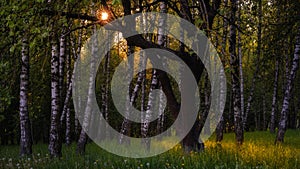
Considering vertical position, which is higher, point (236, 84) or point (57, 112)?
point (236, 84)

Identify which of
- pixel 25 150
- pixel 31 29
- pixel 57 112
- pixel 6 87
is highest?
pixel 31 29

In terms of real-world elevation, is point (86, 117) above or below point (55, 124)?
above

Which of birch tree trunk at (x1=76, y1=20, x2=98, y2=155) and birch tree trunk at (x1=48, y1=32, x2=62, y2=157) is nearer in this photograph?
birch tree trunk at (x1=48, y1=32, x2=62, y2=157)

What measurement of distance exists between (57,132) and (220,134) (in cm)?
1190

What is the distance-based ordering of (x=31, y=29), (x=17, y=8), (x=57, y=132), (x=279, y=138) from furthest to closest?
(x=279, y=138), (x=57, y=132), (x=31, y=29), (x=17, y=8)

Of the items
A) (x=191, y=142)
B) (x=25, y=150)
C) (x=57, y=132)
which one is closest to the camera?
(x=191, y=142)

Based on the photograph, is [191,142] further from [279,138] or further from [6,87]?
[279,138]

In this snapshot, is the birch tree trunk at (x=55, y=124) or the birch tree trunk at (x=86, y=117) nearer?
the birch tree trunk at (x=55, y=124)

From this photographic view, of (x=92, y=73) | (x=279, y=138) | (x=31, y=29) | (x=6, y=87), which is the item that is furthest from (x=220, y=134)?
(x=31, y=29)

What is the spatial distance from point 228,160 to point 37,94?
1922 cm

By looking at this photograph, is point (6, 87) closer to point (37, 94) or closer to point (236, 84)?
point (236, 84)

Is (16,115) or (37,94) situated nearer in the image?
Answer: (37,94)

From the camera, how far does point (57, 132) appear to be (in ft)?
40.7

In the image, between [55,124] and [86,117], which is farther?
[86,117]
